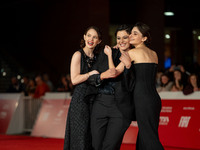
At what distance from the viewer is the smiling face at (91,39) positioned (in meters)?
5.12

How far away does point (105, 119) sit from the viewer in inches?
186

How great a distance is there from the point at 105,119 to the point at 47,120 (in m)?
6.67

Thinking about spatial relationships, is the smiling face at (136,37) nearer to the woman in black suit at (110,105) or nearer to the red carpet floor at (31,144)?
the woman in black suit at (110,105)

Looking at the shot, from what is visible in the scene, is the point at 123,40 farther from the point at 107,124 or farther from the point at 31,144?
the point at 31,144

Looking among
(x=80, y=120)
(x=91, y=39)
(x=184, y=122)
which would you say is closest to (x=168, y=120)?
(x=184, y=122)

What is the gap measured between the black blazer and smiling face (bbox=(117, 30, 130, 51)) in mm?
83

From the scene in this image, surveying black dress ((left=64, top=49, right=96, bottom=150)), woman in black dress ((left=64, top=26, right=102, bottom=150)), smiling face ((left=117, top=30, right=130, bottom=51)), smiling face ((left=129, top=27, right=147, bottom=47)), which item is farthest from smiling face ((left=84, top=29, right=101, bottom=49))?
smiling face ((left=129, top=27, right=147, bottom=47))

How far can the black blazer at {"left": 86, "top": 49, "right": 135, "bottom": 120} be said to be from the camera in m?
4.59

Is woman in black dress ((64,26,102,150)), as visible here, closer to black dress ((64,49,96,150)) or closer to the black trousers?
black dress ((64,49,96,150))

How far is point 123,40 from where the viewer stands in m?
4.84

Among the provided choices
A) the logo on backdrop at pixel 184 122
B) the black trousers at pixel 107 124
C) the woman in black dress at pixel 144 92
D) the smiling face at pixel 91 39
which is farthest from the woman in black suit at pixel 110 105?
the logo on backdrop at pixel 184 122

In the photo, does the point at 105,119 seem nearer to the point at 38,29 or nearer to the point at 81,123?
the point at 81,123

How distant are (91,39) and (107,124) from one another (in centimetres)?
109

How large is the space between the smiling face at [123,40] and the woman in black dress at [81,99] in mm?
391
